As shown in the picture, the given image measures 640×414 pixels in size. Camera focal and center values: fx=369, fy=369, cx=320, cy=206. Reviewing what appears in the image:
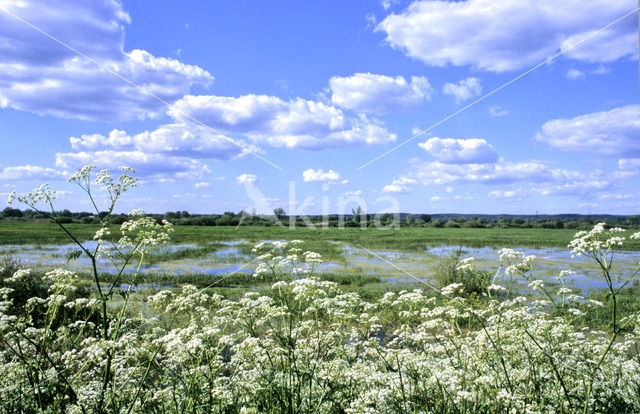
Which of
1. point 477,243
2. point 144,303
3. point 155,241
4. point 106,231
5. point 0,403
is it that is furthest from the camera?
point 477,243

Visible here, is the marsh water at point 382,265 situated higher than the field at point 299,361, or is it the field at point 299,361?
the field at point 299,361

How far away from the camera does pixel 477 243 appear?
102 ft

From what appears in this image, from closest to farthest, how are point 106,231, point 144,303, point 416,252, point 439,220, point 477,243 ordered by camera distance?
point 106,231, point 144,303, point 416,252, point 477,243, point 439,220

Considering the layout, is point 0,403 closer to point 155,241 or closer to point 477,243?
point 155,241

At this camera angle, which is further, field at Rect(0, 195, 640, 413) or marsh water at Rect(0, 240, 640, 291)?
marsh water at Rect(0, 240, 640, 291)

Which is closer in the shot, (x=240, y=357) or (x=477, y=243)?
(x=240, y=357)

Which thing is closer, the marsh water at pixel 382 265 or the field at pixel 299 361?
the field at pixel 299 361

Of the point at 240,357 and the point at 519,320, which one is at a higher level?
the point at 519,320

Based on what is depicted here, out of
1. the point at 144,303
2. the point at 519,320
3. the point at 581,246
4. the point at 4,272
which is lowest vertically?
the point at 144,303

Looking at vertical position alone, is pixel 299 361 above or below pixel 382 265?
above

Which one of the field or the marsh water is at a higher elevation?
the field

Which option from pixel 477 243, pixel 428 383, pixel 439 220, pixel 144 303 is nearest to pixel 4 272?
pixel 144 303

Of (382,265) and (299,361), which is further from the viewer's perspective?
(382,265)

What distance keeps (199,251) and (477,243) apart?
882 inches
